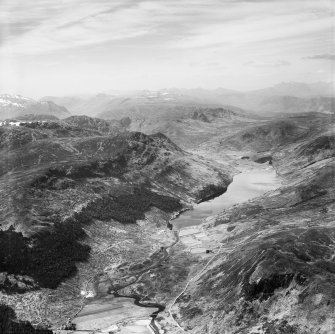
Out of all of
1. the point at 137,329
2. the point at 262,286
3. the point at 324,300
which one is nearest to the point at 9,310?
the point at 137,329

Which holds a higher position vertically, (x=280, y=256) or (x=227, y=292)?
(x=280, y=256)

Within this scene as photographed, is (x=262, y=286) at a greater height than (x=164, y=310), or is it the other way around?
(x=262, y=286)

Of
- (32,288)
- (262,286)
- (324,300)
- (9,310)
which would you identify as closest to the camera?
(324,300)

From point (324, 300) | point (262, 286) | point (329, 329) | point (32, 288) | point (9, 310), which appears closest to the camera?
point (329, 329)

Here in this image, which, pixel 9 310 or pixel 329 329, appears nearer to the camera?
pixel 329 329

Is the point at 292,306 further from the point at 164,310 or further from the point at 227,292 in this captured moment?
the point at 164,310

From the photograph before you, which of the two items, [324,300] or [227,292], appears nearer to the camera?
[324,300]

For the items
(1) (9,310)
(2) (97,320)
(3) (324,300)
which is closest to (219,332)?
(3) (324,300)

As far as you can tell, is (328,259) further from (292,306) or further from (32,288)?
(32,288)

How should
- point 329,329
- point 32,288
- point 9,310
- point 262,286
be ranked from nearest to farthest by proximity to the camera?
point 329,329 → point 262,286 → point 9,310 → point 32,288
